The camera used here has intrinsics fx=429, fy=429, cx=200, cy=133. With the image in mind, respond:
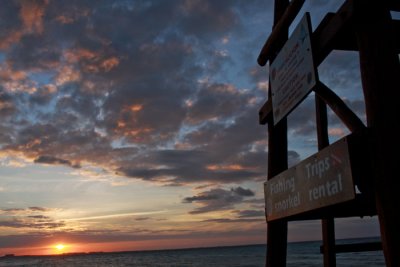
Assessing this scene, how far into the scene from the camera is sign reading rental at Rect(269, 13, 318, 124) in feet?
10.5

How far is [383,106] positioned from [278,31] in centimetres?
203

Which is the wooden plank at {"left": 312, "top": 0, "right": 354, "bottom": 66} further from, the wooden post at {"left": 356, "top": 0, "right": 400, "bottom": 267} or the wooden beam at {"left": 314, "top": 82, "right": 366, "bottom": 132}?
the wooden beam at {"left": 314, "top": 82, "right": 366, "bottom": 132}

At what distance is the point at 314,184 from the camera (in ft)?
9.50

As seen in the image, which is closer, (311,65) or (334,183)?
(334,183)

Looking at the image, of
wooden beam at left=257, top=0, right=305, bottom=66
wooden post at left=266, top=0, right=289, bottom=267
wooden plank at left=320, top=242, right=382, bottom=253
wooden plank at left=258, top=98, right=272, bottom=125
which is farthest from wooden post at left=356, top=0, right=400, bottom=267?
wooden plank at left=320, top=242, right=382, bottom=253

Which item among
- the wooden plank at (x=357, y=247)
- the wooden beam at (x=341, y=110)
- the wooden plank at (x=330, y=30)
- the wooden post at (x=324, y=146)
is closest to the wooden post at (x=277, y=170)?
the wooden plank at (x=330, y=30)

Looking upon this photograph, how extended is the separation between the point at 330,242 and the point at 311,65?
14.9 feet

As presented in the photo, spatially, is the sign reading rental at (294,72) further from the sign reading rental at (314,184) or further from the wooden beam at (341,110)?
the sign reading rental at (314,184)

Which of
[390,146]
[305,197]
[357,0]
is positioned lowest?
[305,197]

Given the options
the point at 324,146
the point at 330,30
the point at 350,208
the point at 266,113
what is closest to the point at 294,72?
the point at 330,30

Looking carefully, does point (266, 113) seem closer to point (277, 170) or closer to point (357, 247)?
point (277, 170)

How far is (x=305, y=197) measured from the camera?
9.99 ft

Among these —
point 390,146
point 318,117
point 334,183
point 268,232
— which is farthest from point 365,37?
point 318,117

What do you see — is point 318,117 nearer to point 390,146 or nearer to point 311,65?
point 311,65
